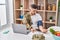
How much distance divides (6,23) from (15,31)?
0.99 m

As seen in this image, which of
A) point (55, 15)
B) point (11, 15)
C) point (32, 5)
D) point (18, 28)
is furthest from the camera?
point (11, 15)

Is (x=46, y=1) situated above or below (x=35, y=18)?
above

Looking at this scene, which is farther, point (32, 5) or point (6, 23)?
point (6, 23)

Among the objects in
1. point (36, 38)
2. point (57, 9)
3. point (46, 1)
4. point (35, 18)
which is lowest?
point (36, 38)

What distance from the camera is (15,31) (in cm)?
176

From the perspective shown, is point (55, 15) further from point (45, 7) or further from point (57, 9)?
point (45, 7)

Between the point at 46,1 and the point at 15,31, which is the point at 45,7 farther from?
the point at 15,31

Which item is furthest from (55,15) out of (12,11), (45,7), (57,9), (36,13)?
(12,11)

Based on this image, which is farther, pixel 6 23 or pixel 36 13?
pixel 6 23

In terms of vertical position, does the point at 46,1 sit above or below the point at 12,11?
above

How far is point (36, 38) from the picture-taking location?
130 centimetres

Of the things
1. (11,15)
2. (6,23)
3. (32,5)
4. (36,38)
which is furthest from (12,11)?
(36,38)

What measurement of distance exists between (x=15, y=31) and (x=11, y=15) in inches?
43.5

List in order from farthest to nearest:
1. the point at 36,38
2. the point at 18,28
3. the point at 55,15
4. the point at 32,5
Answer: the point at 55,15
the point at 32,5
the point at 18,28
the point at 36,38
